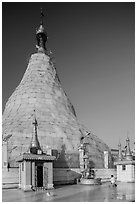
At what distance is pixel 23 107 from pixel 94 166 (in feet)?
38.3

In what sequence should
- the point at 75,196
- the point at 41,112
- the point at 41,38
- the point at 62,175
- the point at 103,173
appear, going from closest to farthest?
the point at 75,196 < the point at 62,175 < the point at 103,173 < the point at 41,112 < the point at 41,38

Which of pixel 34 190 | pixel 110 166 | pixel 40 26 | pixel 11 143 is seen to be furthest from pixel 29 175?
pixel 40 26

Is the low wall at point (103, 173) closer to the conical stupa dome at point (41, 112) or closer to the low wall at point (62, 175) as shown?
the low wall at point (62, 175)

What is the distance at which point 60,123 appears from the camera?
111 feet

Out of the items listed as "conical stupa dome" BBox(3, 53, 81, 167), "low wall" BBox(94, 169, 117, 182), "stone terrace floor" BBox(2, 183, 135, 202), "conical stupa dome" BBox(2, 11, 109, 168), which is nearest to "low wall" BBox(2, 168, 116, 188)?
"low wall" BBox(94, 169, 117, 182)

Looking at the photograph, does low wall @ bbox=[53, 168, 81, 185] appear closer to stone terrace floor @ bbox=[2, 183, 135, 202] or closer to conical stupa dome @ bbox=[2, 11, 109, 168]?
conical stupa dome @ bbox=[2, 11, 109, 168]

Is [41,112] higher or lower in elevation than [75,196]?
higher

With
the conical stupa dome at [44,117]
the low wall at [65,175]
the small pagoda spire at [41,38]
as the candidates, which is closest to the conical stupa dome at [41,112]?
the conical stupa dome at [44,117]

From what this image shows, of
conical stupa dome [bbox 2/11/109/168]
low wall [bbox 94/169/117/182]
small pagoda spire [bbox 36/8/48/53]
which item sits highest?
small pagoda spire [bbox 36/8/48/53]

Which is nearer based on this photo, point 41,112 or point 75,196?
point 75,196

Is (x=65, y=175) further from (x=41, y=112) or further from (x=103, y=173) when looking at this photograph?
(x=41, y=112)

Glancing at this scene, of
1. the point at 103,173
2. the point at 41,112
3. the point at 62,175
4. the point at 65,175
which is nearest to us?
the point at 62,175

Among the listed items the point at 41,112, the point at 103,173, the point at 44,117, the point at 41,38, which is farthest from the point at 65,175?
the point at 41,38

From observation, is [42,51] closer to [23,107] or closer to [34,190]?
[23,107]
